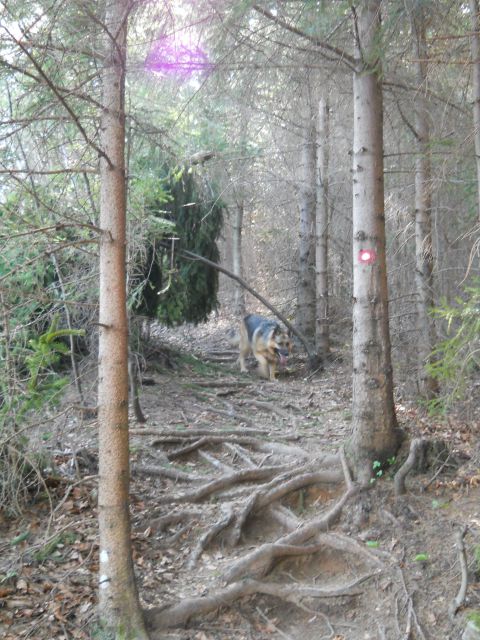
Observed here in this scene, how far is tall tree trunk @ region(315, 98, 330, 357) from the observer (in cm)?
1388

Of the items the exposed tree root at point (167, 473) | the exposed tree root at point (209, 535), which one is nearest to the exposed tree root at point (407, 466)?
the exposed tree root at point (209, 535)

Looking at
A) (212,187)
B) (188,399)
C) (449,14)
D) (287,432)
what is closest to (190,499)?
(287,432)

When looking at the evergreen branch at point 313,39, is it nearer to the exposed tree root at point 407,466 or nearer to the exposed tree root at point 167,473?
the exposed tree root at point 407,466

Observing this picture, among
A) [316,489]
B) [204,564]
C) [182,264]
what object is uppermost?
[182,264]

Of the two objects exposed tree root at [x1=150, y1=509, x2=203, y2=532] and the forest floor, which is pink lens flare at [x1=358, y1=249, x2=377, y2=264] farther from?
exposed tree root at [x1=150, y1=509, x2=203, y2=532]

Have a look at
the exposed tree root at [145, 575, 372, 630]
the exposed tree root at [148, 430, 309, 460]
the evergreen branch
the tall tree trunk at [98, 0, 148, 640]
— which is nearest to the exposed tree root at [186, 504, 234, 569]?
the exposed tree root at [145, 575, 372, 630]

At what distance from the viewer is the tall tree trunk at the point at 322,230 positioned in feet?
45.5

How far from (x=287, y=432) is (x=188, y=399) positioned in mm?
2542

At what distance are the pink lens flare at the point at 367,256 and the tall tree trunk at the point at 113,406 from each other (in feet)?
9.57

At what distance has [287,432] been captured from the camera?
364 inches

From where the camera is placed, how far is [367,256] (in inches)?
264

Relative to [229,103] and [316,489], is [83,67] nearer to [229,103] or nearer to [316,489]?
[229,103]

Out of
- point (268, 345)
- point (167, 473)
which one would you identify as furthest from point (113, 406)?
point (268, 345)

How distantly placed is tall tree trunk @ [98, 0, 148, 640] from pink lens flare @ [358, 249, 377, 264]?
292 centimetres
